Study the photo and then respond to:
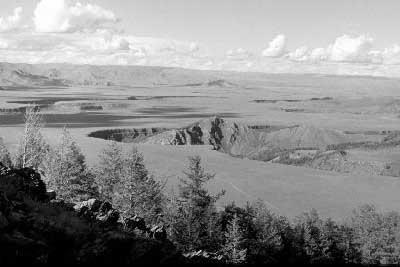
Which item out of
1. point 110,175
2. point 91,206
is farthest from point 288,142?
point 91,206

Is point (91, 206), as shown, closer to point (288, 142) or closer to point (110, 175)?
point (110, 175)

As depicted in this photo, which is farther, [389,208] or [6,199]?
[389,208]

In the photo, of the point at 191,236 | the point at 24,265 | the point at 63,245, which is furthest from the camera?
the point at 191,236

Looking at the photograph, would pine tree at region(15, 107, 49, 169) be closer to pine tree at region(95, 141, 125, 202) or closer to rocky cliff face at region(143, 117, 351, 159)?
pine tree at region(95, 141, 125, 202)

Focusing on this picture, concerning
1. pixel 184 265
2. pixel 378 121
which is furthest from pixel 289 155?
pixel 184 265

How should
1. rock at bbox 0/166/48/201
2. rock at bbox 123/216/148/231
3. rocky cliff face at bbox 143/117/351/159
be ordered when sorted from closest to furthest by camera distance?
rock at bbox 0/166/48/201 < rock at bbox 123/216/148/231 < rocky cliff face at bbox 143/117/351/159

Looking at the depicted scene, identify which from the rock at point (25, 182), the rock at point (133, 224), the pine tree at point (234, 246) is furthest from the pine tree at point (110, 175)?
the rock at point (133, 224)

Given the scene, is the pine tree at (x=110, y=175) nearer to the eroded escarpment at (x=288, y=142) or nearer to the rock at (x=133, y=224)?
the rock at (x=133, y=224)

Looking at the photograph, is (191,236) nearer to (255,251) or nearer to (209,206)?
(209,206)

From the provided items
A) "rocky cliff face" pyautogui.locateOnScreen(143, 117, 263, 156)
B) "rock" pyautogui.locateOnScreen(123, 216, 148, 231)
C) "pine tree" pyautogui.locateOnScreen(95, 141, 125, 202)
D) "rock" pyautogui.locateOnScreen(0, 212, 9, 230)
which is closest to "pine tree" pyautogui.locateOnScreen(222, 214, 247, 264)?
"rock" pyautogui.locateOnScreen(123, 216, 148, 231)
